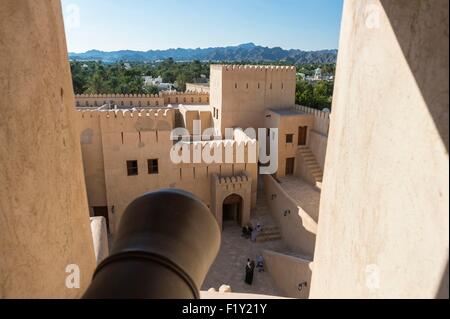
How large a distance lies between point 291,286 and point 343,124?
7860 mm

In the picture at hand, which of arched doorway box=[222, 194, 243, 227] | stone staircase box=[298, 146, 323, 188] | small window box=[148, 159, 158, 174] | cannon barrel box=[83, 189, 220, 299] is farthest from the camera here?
stone staircase box=[298, 146, 323, 188]

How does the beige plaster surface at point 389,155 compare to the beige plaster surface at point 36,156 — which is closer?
the beige plaster surface at point 389,155

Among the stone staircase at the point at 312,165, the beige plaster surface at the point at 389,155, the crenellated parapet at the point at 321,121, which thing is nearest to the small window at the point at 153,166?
the stone staircase at the point at 312,165

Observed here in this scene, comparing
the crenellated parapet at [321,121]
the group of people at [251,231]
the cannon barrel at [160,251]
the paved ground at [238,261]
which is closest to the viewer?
the cannon barrel at [160,251]

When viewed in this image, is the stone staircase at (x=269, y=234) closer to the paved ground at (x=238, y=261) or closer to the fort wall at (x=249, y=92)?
the paved ground at (x=238, y=261)

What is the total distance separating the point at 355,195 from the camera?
2369 mm

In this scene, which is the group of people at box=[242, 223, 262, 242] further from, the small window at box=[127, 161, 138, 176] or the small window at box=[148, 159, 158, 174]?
the small window at box=[127, 161, 138, 176]

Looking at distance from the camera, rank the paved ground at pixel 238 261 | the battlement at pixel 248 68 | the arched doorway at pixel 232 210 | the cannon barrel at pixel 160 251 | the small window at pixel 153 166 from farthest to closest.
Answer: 1. the battlement at pixel 248 68
2. the arched doorway at pixel 232 210
3. the small window at pixel 153 166
4. the paved ground at pixel 238 261
5. the cannon barrel at pixel 160 251

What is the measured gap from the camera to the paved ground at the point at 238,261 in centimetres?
980

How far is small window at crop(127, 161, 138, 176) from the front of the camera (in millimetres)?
12047

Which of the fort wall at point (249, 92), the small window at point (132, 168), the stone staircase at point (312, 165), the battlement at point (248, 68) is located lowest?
the stone staircase at point (312, 165)

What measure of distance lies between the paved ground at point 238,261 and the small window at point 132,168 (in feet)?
13.2

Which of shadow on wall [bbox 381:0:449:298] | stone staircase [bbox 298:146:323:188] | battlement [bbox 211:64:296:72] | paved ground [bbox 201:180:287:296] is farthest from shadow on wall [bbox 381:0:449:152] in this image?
battlement [bbox 211:64:296:72]

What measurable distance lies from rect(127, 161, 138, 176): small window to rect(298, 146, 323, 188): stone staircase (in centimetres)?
714
